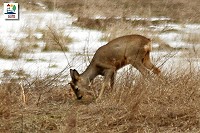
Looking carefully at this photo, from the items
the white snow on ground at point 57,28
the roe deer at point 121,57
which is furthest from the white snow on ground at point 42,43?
the roe deer at point 121,57

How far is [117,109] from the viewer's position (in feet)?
20.4

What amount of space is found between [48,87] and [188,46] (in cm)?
924

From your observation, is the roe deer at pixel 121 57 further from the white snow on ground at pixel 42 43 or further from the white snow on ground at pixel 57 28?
the white snow on ground at pixel 57 28

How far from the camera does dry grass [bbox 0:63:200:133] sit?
229 inches

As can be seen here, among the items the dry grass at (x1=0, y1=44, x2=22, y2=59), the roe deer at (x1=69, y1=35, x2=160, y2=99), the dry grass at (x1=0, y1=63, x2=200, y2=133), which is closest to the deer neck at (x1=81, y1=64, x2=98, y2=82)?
the roe deer at (x1=69, y1=35, x2=160, y2=99)

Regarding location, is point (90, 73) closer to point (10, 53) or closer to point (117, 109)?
point (117, 109)

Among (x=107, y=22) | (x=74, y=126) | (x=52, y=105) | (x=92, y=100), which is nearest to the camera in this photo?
(x=74, y=126)

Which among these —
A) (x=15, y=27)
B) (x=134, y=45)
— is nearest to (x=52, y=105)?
(x=134, y=45)

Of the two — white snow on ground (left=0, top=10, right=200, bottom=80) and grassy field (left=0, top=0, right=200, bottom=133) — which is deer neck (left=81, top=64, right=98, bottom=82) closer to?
grassy field (left=0, top=0, right=200, bottom=133)

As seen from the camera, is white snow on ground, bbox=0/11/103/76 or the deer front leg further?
white snow on ground, bbox=0/11/103/76

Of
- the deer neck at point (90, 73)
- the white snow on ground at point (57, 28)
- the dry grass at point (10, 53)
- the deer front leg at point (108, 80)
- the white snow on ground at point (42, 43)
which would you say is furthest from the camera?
the dry grass at point (10, 53)

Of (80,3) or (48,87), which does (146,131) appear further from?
(80,3)

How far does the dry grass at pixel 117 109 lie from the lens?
5.82 metres

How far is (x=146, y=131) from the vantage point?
5699 mm
